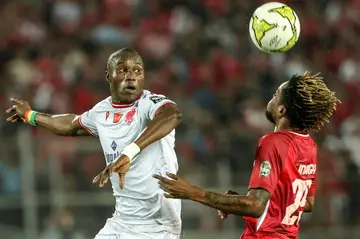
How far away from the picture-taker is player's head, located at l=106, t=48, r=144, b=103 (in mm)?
6305

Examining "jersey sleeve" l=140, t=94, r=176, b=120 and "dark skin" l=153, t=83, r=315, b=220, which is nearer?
"dark skin" l=153, t=83, r=315, b=220

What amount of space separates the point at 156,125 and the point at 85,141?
5.12m

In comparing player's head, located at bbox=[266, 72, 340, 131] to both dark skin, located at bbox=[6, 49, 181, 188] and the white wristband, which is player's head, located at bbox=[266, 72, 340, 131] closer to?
dark skin, located at bbox=[6, 49, 181, 188]

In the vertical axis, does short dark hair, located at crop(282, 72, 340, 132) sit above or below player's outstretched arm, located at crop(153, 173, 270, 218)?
above

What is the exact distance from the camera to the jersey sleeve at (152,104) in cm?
610

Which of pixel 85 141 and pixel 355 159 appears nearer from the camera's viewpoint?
pixel 85 141

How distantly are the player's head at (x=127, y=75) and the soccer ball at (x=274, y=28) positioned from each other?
1.42 m

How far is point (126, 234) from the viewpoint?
6.29 m

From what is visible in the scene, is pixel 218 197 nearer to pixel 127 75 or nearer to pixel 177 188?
pixel 177 188

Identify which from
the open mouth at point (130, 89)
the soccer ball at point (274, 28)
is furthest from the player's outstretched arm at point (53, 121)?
the soccer ball at point (274, 28)

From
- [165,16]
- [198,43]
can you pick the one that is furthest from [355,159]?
[165,16]

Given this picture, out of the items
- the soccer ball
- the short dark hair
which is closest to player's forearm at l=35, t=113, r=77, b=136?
the soccer ball

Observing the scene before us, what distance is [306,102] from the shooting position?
18.9 ft

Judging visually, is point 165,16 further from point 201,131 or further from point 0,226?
point 0,226
